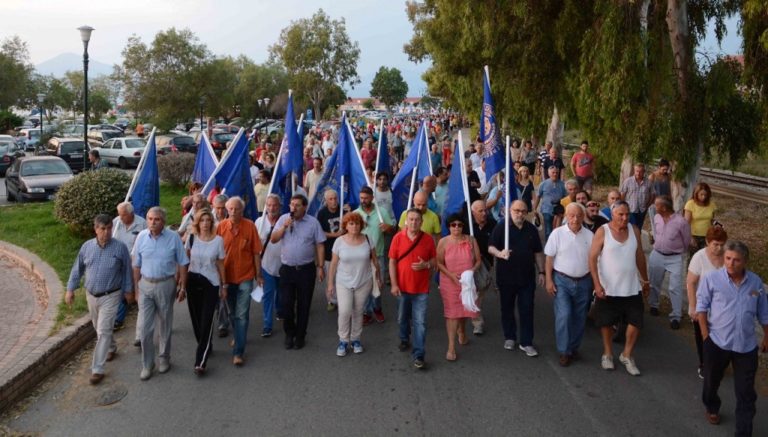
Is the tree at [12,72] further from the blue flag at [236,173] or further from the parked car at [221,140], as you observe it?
the blue flag at [236,173]

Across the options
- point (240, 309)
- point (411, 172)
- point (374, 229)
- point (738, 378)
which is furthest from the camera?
point (411, 172)

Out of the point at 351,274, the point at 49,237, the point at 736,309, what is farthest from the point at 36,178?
the point at 736,309

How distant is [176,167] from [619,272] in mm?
15448

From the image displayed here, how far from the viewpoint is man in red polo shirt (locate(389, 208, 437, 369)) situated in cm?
619

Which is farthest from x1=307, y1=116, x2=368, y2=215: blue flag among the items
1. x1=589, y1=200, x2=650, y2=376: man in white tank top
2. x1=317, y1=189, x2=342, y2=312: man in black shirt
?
x1=589, y1=200, x2=650, y2=376: man in white tank top

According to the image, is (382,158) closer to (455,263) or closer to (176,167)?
(455,263)

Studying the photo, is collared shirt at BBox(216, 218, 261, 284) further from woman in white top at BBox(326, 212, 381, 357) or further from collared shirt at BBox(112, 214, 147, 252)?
collared shirt at BBox(112, 214, 147, 252)

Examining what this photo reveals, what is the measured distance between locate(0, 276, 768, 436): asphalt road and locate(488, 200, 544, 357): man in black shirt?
1.25ft

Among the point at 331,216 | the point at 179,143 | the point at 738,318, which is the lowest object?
the point at 738,318

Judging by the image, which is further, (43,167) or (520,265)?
(43,167)

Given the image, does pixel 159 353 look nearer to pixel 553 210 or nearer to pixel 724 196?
pixel 553 210

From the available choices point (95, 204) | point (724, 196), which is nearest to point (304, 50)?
point (724, 196)

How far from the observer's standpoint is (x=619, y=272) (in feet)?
19.3

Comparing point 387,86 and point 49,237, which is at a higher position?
point 387,86
